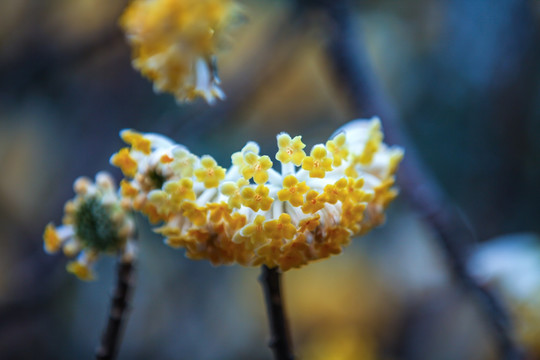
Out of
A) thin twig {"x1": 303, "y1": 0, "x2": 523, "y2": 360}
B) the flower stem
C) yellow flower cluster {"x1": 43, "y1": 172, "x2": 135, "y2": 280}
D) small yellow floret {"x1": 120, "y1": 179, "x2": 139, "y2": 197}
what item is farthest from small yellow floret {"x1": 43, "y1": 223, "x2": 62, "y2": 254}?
thin twig {"x1": 303, "y1": 0, "x2": 523, "y2": 360}

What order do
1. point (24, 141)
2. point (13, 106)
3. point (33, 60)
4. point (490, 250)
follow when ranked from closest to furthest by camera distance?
point (490, 250) < point (33, 60) < point (13, 106) < point (24, 141)

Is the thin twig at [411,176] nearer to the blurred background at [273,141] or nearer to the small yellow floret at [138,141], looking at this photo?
the blurred background at [273,141]

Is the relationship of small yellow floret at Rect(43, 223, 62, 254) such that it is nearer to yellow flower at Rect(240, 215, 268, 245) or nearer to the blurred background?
yellow flower at Rect(240, 215, 268, 245)

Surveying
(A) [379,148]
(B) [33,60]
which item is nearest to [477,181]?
(A) [379,148]

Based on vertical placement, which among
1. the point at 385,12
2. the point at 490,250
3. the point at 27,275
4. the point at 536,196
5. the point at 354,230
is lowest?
the point at 354,230

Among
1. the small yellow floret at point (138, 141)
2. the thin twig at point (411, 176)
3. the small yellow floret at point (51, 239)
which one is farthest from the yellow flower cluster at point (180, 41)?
the thin twig at point (411, 176)

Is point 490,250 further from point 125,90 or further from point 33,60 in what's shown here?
point 33,60
